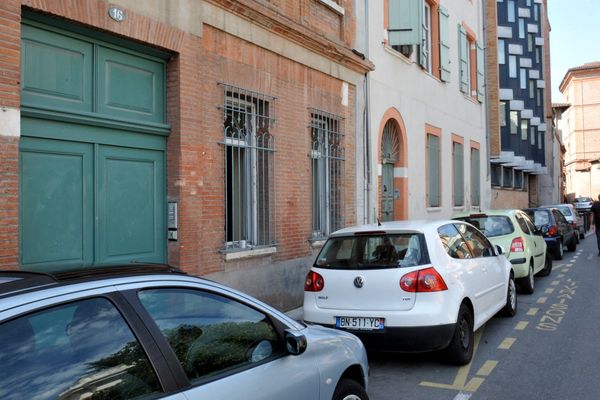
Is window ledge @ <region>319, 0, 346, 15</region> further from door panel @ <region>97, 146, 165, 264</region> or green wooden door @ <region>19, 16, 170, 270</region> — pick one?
door panel @ <region>97, 146, 165, 264</region>

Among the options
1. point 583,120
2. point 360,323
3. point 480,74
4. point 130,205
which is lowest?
point 360,323

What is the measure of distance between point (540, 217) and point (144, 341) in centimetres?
1494

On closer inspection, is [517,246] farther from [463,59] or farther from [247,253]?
[463,59]

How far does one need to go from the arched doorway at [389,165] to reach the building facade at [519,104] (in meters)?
16.6

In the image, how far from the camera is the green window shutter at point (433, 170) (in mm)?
16406

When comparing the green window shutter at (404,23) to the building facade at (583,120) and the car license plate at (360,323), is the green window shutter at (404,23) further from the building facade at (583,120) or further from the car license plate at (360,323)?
the building facade at (583,120)

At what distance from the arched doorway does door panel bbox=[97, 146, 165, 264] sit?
23.9ft

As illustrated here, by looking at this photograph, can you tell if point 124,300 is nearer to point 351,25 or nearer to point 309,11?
point 309,11

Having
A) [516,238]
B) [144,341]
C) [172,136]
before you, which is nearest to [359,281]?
[172,136]

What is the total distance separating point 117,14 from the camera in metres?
6.25

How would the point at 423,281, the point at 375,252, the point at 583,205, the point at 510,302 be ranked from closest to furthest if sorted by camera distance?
the point at 423,281 → the point at 375,252 → the point at 510,302 → the point at 583,205

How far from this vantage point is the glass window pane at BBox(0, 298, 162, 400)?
196 cm

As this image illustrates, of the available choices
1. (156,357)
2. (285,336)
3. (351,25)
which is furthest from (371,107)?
(156,357)

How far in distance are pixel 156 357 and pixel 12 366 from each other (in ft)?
1.94
